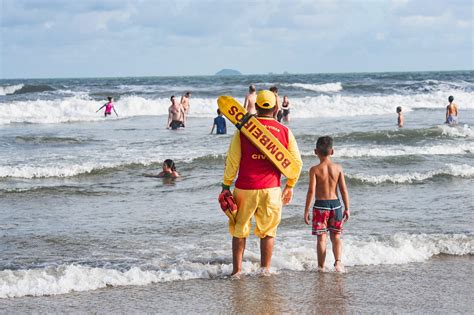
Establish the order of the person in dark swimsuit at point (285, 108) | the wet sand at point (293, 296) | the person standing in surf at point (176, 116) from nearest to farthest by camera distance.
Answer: the wet sand at point (293, 296), the person standing in surf at point (176, 116), the person in dark swimsuit at point (285, 108)

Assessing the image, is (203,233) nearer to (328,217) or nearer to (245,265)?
(245,265)

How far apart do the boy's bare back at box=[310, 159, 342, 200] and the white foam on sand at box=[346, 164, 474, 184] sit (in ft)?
19.0

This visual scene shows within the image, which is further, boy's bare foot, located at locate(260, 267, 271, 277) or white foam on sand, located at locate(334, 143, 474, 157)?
white foam on sand, located at locate(334, 143, 474, 157)

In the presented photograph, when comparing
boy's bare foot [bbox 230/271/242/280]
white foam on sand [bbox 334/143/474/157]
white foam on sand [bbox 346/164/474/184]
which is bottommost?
boy's bare foot [bbox 230/271/242/280]

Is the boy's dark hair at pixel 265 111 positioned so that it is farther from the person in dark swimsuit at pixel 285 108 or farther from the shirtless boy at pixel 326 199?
the person in dark swimsuit at pixel 285 108

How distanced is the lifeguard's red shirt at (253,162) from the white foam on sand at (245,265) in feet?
3.21

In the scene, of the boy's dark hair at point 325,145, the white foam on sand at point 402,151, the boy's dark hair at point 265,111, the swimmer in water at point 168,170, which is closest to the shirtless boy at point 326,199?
the boy's dark hair at point 325,145

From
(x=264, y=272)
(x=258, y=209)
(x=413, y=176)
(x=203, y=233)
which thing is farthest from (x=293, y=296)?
(x=413, y=176)

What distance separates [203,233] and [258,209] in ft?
8.11

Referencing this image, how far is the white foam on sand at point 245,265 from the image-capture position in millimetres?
6230

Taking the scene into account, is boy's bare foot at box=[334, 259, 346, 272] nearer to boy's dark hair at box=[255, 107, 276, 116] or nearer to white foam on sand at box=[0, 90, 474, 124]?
boy's dark hair at box=[255, 107, 276, 116]

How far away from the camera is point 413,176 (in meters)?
12.7

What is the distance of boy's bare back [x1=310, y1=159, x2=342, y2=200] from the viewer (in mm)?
6688

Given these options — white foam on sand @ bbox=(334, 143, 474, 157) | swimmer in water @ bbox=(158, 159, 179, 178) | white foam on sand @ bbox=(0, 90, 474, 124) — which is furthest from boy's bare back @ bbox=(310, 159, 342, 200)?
white foam on sand @ bbox=(0, 90, 474, 124)
